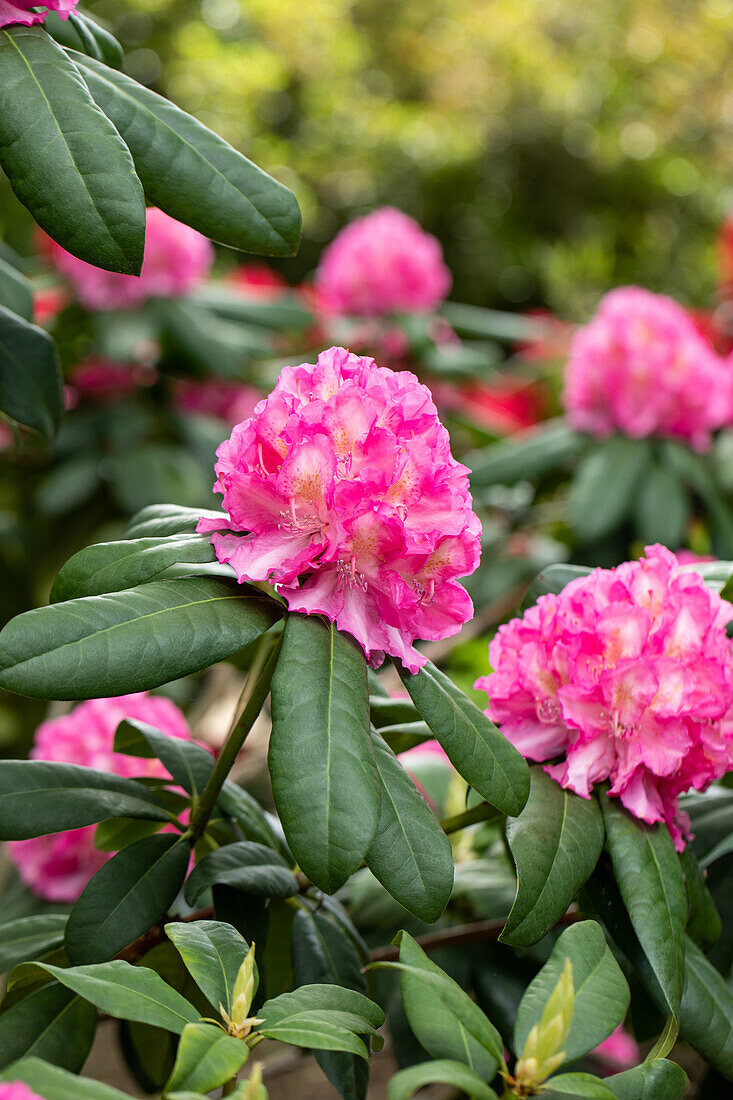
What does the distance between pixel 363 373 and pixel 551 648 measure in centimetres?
25

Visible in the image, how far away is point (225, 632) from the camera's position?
602 mm

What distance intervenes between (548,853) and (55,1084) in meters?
0.33

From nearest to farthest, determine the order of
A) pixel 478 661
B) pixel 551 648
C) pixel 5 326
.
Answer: pixel 551 648 → pixel 5 326 → pixel 478 661

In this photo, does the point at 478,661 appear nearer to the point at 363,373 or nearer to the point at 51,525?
the point at 51,525

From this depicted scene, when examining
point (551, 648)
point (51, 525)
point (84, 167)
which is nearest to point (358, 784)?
point (551, 648)

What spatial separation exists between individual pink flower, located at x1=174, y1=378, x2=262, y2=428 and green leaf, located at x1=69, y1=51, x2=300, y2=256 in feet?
4.07

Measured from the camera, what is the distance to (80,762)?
43.4 inches

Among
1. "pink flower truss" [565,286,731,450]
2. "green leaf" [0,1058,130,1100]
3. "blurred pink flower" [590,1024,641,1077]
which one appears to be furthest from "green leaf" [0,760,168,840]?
"pink flower truss" [565,286,731,450]

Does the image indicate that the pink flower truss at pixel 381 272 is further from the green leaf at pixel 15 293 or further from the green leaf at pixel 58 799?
the green leaf at pixel 58 799

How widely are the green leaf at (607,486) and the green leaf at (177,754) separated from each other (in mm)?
805

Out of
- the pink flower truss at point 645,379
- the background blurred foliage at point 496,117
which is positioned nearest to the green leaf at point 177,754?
the pink flower truss at point 645,379

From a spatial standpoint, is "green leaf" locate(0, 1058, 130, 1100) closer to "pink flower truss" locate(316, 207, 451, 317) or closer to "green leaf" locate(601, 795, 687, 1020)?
"green leaf" locate(601, 795, 687, 1020)

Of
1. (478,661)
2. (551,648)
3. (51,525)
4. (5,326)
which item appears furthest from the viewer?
(51,525)

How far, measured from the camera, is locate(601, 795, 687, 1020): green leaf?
644mm
